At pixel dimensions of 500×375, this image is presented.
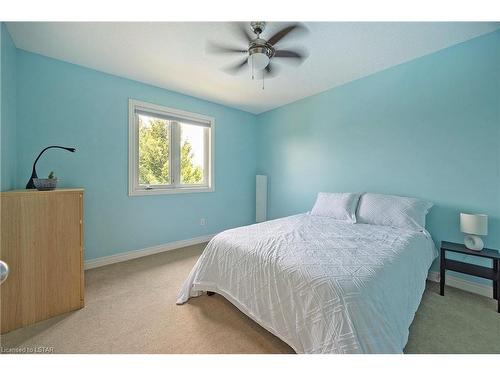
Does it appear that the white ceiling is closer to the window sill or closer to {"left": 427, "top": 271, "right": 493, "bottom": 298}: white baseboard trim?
the window sill

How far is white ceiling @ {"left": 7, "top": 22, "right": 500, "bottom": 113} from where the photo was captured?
1.79m

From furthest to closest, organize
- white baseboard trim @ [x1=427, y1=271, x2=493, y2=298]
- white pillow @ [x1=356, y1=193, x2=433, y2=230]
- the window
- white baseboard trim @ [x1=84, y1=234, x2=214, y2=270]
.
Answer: the window → white baseboard trim @ [x1=84, y1=234, x2=214, y2=270] → white pillow @ [x1=356, y1=193, x2=433, y2=230] → white baseboard trim @ [x1=427, y1=271, x2=493, y2=298]

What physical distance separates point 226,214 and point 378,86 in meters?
3.08

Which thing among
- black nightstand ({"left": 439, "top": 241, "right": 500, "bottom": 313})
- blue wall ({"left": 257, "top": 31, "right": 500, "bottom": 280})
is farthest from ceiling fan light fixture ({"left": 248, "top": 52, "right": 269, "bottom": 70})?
black nightstand ({"left": 439, "top": 241, "right": 500, "bottom": 313})

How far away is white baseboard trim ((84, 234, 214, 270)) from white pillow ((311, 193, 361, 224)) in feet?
6.58

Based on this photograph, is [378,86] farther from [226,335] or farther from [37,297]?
[37,297]

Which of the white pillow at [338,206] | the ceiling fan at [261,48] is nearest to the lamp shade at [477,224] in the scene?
the white pillow at [338,206]

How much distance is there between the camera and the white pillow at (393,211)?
7.06 feet

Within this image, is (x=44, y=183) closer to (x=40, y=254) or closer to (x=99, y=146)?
(x=40, y=254)

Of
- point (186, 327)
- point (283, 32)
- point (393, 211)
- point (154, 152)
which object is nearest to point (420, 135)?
point (393, 211)

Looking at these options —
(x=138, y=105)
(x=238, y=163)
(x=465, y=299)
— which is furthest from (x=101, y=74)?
(x=465, y=299)

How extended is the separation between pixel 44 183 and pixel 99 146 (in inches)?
38.6

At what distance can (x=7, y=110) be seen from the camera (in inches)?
71.3

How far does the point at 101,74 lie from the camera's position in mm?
2531
